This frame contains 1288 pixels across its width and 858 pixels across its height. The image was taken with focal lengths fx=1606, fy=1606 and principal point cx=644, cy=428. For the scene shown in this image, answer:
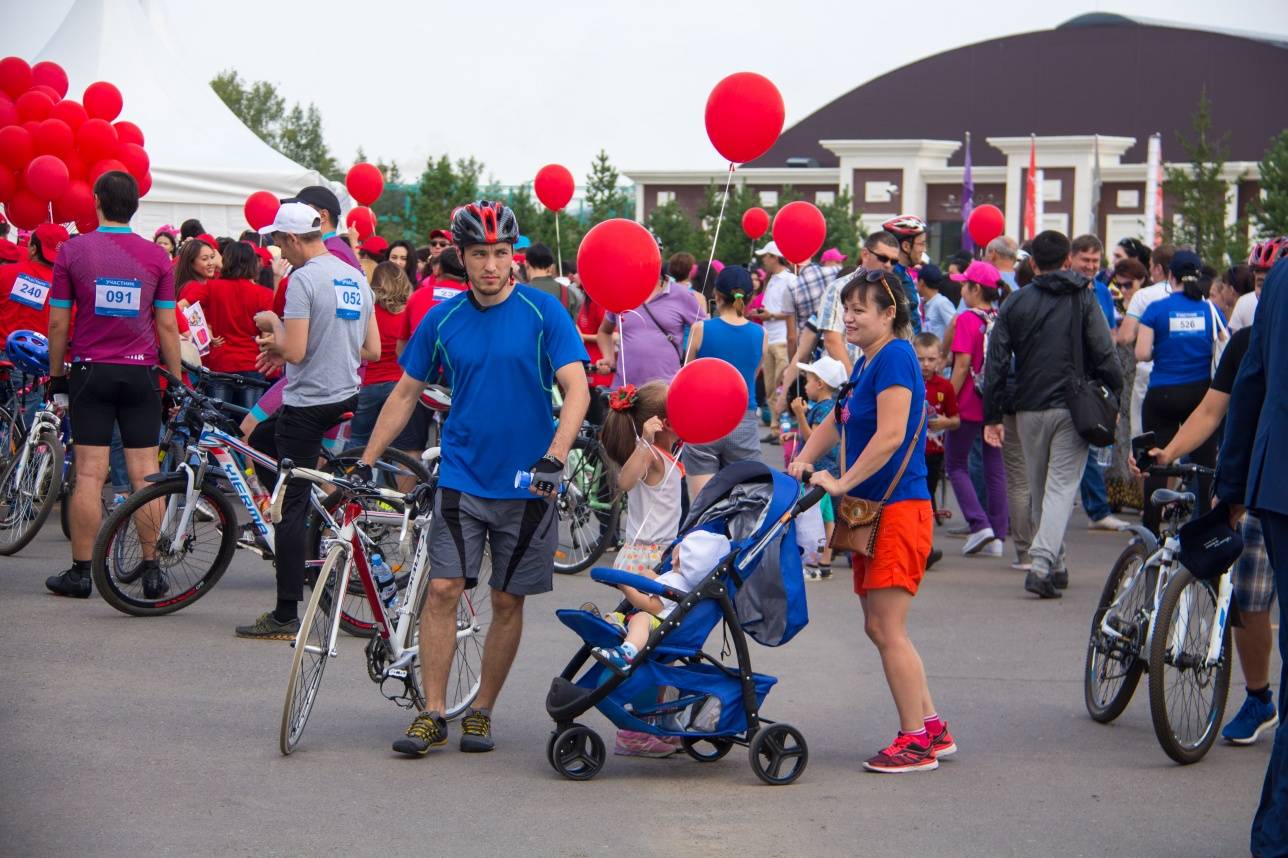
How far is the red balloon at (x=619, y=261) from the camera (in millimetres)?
7043

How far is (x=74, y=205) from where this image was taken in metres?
15.0

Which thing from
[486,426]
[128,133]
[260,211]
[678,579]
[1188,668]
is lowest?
[1188,668]

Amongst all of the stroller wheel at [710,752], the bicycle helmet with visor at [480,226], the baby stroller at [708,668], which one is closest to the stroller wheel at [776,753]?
the baby stroller at [708,668]

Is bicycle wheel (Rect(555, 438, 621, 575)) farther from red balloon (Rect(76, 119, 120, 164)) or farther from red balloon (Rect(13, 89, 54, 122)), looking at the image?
red balloon (Rect(13, 89, 54, 122))

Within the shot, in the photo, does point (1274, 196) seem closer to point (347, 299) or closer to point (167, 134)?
point (167, 134)

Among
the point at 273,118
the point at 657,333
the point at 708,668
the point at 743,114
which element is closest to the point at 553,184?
the point at 657,333

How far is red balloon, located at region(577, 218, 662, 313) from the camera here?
7043 millimetres

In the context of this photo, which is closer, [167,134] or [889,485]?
[889,485]

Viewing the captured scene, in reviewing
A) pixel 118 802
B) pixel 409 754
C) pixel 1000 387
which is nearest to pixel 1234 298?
pixel 1000 387

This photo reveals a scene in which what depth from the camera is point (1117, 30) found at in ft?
A: 230

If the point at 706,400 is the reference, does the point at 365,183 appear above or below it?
above

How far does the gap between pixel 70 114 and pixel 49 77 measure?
1.68 meters

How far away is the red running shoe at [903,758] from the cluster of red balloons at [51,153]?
10696mm

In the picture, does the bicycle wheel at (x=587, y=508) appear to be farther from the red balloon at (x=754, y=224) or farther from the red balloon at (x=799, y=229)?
the red balloon at (x=754, y=224)
